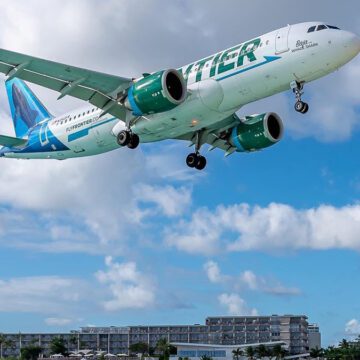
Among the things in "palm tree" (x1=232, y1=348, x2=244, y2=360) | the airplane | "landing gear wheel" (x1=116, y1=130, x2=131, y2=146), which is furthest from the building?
"landing gear wheel" (x1=116, y1=130, x2=131, y2=146)

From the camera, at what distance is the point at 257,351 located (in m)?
192

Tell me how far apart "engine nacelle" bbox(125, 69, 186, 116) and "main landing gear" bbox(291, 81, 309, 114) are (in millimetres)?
6689

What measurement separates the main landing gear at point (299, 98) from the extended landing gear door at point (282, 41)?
205 cm

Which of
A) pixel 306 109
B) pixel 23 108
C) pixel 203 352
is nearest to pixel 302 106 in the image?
pixel 306 109

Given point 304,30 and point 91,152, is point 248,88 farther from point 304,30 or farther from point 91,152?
point 91,152

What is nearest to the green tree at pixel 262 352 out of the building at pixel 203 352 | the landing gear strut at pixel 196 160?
the building at pixel 203 352

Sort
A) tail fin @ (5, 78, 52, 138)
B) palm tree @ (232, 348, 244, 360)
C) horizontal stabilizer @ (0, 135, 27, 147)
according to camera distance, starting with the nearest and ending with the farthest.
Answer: horizontal stabilizer @ (0, 135, 27, 147), tail fin @ (5, 78, 52, 138), palm tree @ (232, 348, 244, 360)

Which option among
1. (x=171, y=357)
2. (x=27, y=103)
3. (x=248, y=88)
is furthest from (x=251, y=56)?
(x=171, y=357)

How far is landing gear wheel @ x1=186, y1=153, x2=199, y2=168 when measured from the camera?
2206 inches

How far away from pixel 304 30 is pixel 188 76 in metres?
8.04

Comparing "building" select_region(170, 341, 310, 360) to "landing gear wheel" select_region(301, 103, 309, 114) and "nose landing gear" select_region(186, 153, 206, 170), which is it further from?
"landing gear wheel" select_region(301, 103, 309, 114)

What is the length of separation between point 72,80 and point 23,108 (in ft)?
60.6

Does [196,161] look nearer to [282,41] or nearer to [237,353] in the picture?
[282,41]

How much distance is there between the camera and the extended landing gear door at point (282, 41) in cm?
4266
